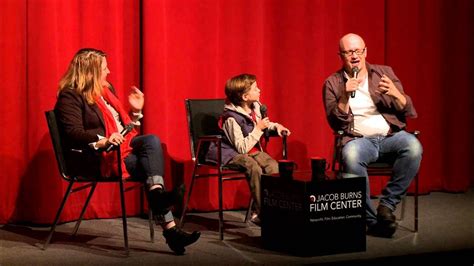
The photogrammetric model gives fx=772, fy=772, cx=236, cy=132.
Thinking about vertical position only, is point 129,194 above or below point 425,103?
below

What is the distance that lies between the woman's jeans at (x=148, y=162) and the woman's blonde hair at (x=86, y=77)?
12.7 inches

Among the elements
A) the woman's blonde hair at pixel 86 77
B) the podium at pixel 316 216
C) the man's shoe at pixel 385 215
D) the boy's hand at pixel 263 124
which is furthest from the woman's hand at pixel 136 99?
the man's shoe at pixel 385 215

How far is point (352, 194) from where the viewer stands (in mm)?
3670

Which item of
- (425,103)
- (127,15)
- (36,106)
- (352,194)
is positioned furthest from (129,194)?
(425,103)

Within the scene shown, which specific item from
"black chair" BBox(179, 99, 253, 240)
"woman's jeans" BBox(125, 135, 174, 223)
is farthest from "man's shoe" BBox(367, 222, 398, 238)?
"woman's jeans" BBox(125, 135, 174, 223)

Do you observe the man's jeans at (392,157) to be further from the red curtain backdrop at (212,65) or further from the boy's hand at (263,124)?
the red curtain backdrop at (212,65)

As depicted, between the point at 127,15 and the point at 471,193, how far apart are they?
2.83 meters

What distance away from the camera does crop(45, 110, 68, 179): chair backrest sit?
3711 millimetres

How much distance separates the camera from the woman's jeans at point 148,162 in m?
3.76

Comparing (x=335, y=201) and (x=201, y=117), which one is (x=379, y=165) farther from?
(x=201, y=117)

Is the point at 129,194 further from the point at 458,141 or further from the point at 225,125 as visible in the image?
the point at 458,141

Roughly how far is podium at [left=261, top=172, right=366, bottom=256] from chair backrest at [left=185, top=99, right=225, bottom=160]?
723 mm

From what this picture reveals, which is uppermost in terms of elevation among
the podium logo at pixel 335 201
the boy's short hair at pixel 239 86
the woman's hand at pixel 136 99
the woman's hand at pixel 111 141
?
the boy's short hair at pixel 239 86

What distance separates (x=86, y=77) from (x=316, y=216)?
1.34 m
